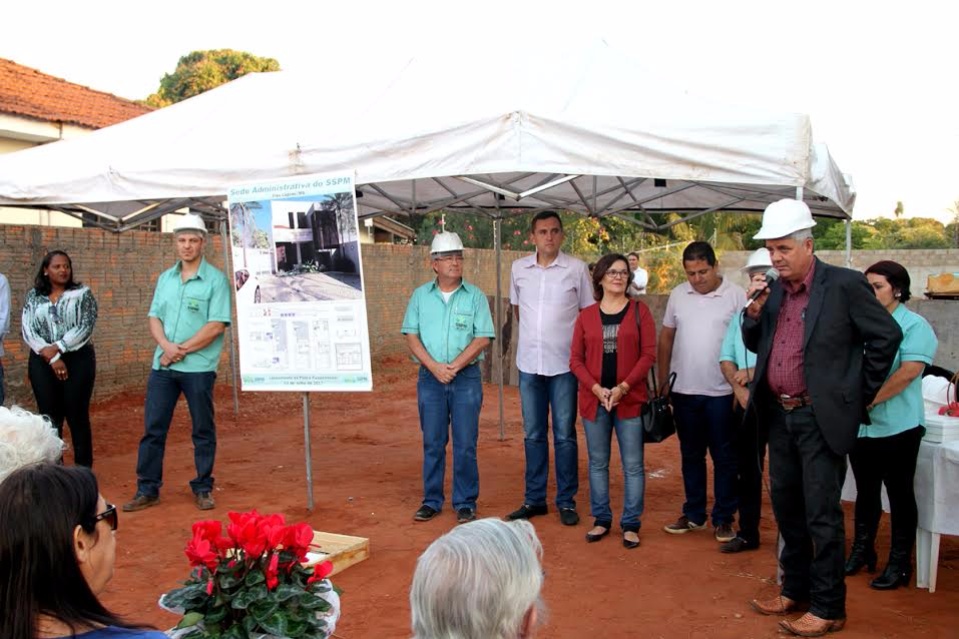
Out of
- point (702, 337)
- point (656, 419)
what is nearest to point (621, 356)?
point (656, 419)

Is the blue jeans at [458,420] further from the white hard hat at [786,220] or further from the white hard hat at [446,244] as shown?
the white hard hat at [786,220]

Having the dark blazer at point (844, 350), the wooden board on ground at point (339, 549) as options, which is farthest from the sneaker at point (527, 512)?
the dark blazer at point (844, 350)

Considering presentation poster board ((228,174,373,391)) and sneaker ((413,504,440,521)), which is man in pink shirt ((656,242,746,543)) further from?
presentation poster board ((228,174,373,391))

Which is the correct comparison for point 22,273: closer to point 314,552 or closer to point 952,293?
point 314,552

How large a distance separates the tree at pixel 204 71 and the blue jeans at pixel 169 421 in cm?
3244

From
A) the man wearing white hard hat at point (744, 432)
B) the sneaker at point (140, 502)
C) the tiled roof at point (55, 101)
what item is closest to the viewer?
the man wearing white hard hat at point (744, 432)

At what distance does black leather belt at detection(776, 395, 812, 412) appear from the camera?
427 centimetres

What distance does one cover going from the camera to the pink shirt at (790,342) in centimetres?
429

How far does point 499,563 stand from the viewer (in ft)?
6.33

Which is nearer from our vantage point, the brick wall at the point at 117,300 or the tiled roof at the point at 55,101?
the brick wall at the point at 117,300

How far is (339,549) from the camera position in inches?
211

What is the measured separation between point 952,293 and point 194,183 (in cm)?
918

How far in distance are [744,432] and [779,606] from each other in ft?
3.45

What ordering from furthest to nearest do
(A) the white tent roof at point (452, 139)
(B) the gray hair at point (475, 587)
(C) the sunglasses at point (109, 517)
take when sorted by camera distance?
(A) the white tent roof at point (452, 139), (C) the sunglasses at point (109, 517), (B) the gray hair at point (475, 587)
